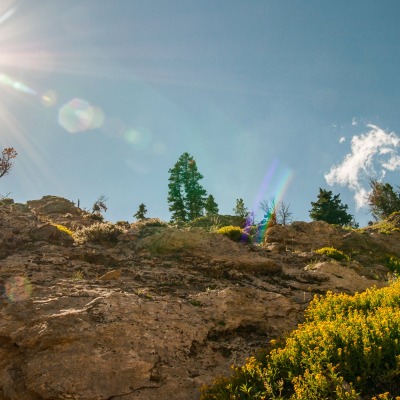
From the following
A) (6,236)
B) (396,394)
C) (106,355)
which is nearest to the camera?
(396,394)

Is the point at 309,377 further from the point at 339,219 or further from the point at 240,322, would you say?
the point at 339,219

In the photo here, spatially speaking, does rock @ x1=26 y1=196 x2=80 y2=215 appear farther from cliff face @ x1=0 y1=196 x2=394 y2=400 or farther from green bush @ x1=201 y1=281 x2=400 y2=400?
green bush @ x1=201 y1=281 x2=400 y2=400

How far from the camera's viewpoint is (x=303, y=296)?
429 inches

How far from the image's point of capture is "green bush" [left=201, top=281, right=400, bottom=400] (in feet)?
18.4

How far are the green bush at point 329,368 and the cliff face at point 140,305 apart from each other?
85 cm

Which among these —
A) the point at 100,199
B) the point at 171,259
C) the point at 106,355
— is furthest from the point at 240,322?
the point at 100,199

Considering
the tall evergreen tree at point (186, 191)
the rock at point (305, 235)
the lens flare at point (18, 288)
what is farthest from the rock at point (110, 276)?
the tall evergreen tree at point (186, 191)

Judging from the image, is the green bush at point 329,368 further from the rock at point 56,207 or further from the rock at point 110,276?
the rock at point 56,207

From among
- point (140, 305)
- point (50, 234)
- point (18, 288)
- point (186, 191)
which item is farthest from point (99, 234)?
point (186, 191)

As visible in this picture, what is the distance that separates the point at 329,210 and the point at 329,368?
1920 inches

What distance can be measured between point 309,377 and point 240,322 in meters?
3.26

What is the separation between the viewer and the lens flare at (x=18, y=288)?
8112mm

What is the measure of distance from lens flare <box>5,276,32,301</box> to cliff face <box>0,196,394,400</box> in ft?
0.08

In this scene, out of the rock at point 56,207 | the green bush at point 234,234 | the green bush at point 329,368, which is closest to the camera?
the green bush at point 329,368
